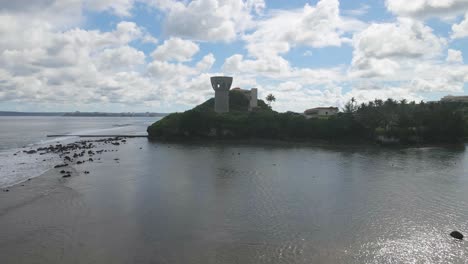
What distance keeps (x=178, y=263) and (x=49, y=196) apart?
59.1ft

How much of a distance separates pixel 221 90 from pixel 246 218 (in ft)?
247

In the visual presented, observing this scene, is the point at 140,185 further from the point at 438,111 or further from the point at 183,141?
the point at 438,111

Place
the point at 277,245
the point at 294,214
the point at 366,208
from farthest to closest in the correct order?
the point at 366,208
the point at 294,214
the point at 277,245

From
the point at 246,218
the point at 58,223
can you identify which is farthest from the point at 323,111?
the point at 58,223

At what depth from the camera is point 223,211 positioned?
2466 cm

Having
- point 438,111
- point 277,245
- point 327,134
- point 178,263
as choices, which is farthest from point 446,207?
point 438,111

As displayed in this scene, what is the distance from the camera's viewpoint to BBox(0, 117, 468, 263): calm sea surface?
17.6m

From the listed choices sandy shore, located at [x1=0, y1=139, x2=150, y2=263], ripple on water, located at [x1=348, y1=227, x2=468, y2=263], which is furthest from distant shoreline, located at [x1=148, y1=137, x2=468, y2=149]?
ripple on water, located at [x1=348, y1=227, x2=468, y2=263]

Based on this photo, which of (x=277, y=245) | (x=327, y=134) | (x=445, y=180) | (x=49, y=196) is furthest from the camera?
(x=327, y=134)

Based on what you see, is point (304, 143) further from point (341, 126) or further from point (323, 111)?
point (323, 111)

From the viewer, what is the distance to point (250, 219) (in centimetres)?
2291

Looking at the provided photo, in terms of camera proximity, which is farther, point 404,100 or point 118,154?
point 404,100

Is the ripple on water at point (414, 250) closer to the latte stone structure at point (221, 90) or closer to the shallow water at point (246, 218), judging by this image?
the shallow water at point (246, 218)

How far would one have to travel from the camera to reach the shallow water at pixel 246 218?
57.8 ft
